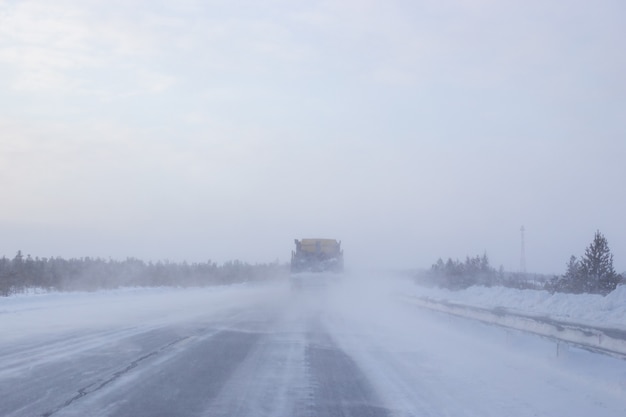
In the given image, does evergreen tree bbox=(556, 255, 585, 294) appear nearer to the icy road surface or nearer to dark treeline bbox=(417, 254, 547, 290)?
dark treeline bbox=(417, 254, 547, 290)

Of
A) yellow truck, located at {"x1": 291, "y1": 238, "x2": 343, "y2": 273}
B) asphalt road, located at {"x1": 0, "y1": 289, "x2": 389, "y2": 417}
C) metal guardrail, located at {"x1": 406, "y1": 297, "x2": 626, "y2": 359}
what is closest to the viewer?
asphalt road, located at {"x1": 0, "y1": 289, "x2": 389, "y2": 417}

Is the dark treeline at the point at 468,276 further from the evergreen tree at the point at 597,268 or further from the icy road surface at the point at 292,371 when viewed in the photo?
the icy road surface at the point at 292,371

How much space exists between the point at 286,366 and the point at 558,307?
46.4 ft

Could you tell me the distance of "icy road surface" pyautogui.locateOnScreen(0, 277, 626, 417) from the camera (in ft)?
33.9

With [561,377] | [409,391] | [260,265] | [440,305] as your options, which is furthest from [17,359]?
[260,265]

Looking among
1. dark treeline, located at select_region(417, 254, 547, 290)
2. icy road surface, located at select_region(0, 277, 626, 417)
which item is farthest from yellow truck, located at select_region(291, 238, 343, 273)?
icy road surface, located at select_region(0, 277, 626, 417)

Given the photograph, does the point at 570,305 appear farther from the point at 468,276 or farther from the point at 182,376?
the point at 468,276

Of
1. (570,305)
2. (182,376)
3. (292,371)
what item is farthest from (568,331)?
(570,305)

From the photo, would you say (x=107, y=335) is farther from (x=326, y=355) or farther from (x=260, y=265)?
(x=260, y=265)

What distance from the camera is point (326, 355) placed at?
16500 mm

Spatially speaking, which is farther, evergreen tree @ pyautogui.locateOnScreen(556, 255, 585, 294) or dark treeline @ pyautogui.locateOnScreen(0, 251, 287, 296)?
dark treeline @ pyautogui.locateOnScreen(0, 251, 287, 296)

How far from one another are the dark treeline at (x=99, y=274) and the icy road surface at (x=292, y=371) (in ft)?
72.9

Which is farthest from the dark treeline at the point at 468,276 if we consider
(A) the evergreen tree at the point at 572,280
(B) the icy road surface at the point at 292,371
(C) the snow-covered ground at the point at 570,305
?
(B) the icy road surface at the point at 292,371

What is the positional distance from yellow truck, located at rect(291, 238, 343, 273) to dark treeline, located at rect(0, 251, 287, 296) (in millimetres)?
14451
